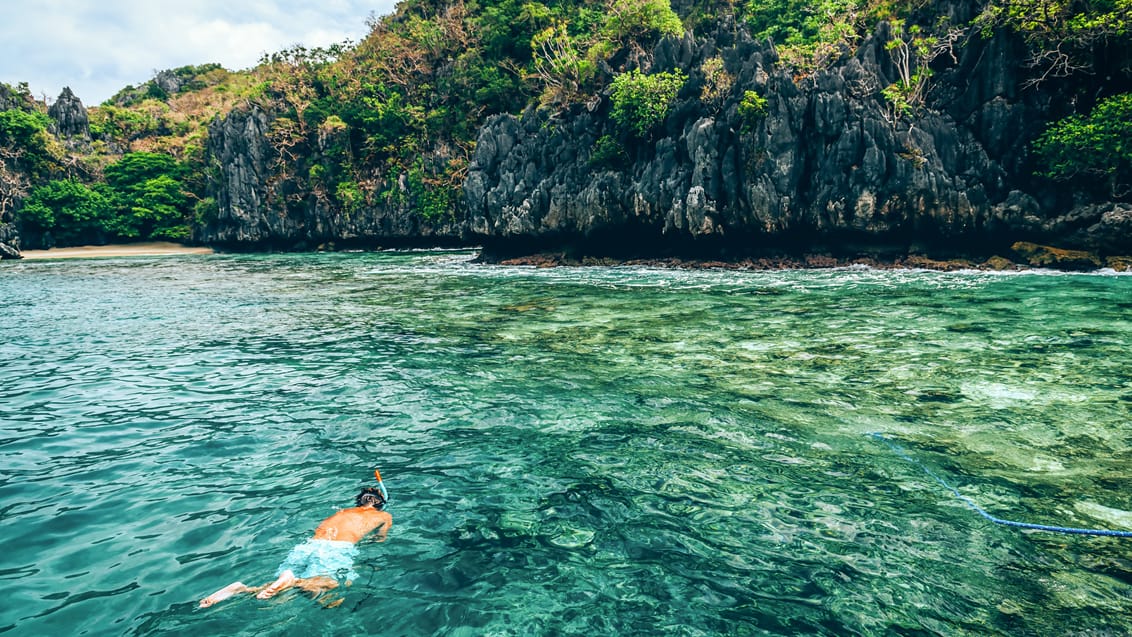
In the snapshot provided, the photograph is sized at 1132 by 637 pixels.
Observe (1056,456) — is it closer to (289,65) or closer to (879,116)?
(879,116)

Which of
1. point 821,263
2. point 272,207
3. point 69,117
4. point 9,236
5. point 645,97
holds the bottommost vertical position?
point 821,263

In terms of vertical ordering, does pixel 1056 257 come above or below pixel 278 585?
above

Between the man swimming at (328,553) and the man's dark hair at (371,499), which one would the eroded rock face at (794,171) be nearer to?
the man's dark hair at (371,499)

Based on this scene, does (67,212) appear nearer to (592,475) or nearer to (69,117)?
(69,117)

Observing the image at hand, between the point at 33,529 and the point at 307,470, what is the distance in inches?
92.0

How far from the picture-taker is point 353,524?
5180 mm

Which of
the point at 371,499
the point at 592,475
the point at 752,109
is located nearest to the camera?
the point at 371,499

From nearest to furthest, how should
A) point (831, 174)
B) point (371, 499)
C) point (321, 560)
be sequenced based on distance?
point (321, 560), point (371, 499), point (831, 174)

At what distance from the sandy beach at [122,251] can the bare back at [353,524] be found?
6267 cm

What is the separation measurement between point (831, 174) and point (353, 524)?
27.3 m

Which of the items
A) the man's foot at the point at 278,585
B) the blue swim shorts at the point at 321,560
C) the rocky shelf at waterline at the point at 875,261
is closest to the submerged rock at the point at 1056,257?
the rocky shelf at waterline at the point at 875,261

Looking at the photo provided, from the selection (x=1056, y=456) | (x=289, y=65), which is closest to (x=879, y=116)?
(x=1056, y=456)

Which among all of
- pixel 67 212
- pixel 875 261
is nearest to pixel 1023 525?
pixel 875 261

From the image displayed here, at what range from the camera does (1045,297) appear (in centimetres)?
1641
